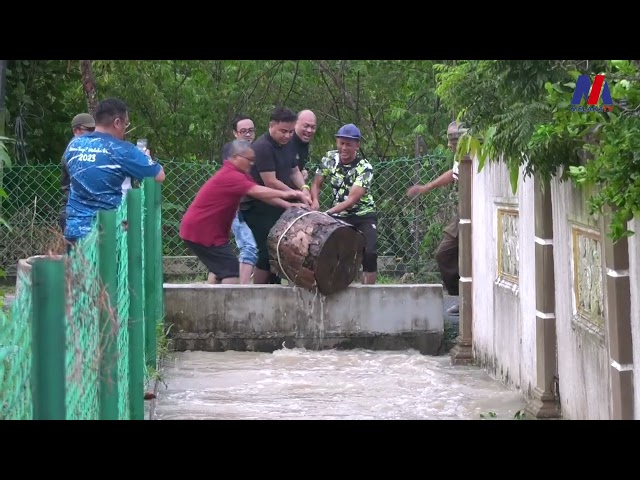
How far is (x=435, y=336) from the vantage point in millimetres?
9398

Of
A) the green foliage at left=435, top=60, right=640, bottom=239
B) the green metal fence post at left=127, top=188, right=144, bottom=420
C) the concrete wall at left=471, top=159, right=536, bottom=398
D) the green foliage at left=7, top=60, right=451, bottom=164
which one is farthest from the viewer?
the green foliage at left=7, top=60, right=451, bottom=164

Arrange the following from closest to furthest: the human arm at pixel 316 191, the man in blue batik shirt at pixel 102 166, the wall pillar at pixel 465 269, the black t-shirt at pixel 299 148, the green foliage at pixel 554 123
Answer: the green foliage at pixel 554 123 → the man in blue batik shirt at pixel 102 166 → the wall pillar at pixel 465 269 → the human arm at pixel 316 191 → the black t-shirt at pixel 299 148

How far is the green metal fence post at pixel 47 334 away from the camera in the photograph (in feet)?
8.18

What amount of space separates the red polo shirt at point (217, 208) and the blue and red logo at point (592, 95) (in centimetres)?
476

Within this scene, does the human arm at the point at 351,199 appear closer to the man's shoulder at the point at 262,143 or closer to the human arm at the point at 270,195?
the human arm at the point at 270,195

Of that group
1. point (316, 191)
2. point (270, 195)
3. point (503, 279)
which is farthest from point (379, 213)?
point (503, 279)

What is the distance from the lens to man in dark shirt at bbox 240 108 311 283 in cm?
988

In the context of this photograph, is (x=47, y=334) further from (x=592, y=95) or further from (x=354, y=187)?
(x=354, y=187)

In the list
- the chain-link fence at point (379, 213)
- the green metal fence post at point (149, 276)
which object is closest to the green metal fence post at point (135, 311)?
the green metal fence post at point (149, 276)

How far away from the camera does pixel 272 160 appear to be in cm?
996

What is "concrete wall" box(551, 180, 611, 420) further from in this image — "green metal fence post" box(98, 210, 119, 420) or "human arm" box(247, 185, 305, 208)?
"human arm" box(247, 185, 305, 208)

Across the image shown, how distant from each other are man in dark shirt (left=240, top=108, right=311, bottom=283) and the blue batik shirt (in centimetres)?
237

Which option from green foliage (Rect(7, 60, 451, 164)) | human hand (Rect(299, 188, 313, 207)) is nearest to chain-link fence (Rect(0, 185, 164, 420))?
human hand (Rect(299, 188, 313, 207))

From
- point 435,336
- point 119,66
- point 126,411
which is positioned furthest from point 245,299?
point 119,66
